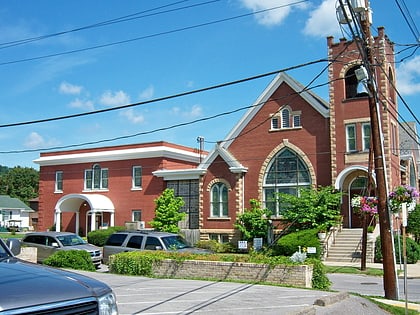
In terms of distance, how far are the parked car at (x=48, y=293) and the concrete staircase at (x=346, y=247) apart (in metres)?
24.4

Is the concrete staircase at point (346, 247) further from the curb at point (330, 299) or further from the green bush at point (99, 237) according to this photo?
the curb at point (330, 299)

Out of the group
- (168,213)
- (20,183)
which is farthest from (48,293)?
(20,183)

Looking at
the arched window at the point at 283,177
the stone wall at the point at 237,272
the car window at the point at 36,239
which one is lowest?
the stone wall at the point at 237,272

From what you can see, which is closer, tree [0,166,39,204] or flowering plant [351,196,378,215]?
flowering plant [351,196,378,215]

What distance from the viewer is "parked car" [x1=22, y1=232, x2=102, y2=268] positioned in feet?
71.7

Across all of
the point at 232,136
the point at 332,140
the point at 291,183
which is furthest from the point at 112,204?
the point at 332,140

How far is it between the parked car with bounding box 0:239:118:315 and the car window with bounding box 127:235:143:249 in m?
14.3

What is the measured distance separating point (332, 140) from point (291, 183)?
4.09 meters

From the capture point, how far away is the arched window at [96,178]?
A: 42.7 metres

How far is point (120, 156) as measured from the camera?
41.6 meters

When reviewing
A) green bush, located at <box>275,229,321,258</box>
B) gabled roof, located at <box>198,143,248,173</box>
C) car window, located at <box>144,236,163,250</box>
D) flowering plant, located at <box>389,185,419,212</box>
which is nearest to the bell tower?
green bush, located at <box>275,229,321,258</box>

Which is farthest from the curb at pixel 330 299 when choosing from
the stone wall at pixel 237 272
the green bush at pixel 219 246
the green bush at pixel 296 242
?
the green bush at pixel 219 246

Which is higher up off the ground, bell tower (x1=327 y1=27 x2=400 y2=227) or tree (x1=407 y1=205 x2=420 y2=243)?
bell tower (x1=327 y1=27 x2=400 y2=227)

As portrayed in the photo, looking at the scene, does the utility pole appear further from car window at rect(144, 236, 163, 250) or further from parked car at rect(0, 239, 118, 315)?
parked car at rect(0, 239, 118, 315)
